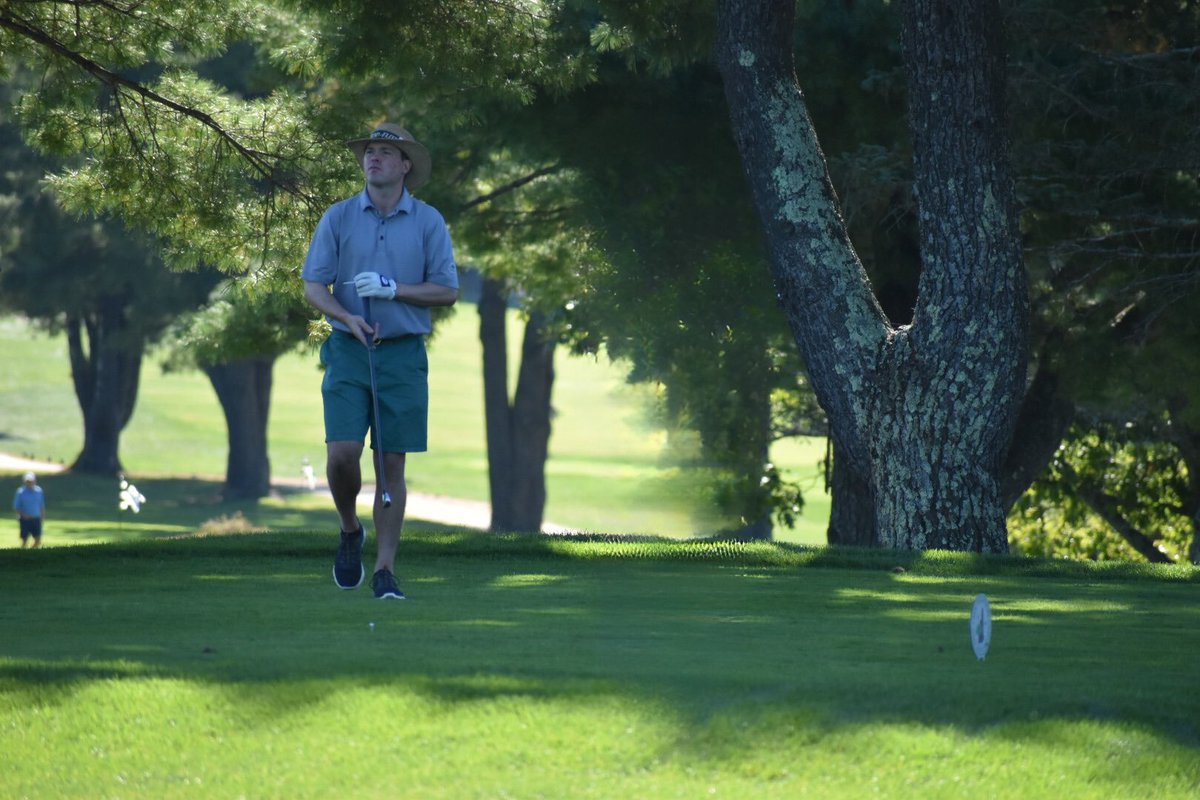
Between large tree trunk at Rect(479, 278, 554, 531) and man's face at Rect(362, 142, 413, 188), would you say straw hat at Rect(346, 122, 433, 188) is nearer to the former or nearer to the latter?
man's face at Rect(362, 142, 413, 188)

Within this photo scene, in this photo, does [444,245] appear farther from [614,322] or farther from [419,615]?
[614,322]

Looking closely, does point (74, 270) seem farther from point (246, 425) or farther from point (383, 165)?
point (383, 165)

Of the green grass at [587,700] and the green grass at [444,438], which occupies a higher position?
the green grass at [444,438]

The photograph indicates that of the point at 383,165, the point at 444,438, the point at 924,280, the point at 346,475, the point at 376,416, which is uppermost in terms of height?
the point at 444,438

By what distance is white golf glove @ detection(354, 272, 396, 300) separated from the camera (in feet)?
21.6

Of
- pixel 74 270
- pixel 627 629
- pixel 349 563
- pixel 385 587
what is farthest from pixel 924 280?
pixel 74 270

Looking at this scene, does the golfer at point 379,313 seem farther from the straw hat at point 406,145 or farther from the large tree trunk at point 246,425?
the large tree trunk at point 246,425

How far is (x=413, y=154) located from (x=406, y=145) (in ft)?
0.37

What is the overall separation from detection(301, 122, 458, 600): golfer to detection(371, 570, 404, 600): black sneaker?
205 millimetres

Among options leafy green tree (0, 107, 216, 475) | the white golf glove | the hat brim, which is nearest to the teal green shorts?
the white golf glove

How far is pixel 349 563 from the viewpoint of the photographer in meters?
6.92

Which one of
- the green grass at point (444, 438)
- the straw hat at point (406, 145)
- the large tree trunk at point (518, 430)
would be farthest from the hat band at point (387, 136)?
the green grass at point (444, 438)

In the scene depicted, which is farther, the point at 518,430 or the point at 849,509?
the point at 518,430

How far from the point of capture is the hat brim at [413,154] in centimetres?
690
